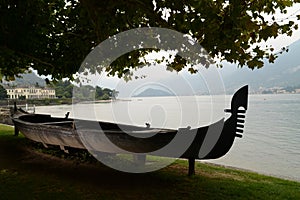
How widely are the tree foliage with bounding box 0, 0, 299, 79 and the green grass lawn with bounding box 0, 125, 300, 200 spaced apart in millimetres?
2441

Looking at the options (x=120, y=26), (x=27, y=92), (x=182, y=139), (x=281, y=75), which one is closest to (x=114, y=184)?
(x=182, y=139)

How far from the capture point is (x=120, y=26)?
5.50 m

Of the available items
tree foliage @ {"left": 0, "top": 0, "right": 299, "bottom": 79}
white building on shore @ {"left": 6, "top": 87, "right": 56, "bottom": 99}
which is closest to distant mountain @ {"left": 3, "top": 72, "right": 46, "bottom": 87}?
tree foliage @ {"left": 0, "top": 0, "right": 299, "bottom": 79}

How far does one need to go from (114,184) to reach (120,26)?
125 inches

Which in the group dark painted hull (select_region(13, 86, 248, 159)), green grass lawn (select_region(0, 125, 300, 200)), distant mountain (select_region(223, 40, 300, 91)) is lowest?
green grass lawn (select_region(0, 125, 300, 200))

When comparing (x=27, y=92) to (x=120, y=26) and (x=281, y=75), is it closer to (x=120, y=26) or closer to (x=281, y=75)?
(x=120, y=26)

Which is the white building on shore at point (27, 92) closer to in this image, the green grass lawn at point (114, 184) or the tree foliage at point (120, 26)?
the tree foliage at point (120, 26)

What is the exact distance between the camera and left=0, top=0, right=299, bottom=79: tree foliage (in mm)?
3850

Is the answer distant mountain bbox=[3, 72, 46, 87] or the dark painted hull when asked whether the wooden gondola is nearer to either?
the dark painted hull

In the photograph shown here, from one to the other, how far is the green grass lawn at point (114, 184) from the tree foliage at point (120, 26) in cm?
244

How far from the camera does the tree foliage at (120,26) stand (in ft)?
12.6

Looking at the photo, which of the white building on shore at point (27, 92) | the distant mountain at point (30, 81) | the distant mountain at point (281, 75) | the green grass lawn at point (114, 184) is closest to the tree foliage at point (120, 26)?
the green grass lawn at point (114, 184)

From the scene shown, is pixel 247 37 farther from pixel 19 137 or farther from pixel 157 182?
pixel 19 137

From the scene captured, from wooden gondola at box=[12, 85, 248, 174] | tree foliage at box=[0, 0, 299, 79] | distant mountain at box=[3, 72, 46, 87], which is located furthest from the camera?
distant mountain at box=[3, 72, 46, 87]
